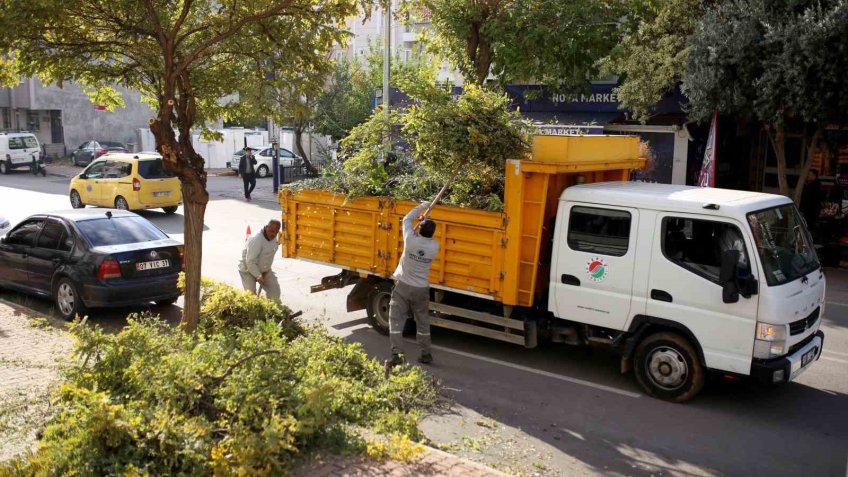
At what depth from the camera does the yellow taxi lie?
2025 cm

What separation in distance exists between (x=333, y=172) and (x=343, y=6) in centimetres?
213

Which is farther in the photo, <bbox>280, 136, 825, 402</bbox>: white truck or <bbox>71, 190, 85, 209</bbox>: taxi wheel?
<bbox>71, 190, 85, 209</bbox>: taxi wheel

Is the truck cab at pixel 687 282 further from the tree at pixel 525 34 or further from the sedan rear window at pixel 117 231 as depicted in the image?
the tree at pixel 525 34

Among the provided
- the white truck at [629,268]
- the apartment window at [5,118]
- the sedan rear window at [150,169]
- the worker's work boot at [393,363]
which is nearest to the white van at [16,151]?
the apartment window at [5,118]

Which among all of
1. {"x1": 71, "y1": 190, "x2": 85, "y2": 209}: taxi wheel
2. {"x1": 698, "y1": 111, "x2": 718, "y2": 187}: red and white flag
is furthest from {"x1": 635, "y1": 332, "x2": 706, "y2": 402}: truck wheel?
{"x1": 71, "y1": 190, "x2": 85, "y2": 209}: taxi wheel

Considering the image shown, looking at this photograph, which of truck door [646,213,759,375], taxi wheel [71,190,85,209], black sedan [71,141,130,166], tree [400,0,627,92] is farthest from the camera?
black sedan [71,141,130,166]

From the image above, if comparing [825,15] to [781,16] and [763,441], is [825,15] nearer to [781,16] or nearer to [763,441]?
[781,16]

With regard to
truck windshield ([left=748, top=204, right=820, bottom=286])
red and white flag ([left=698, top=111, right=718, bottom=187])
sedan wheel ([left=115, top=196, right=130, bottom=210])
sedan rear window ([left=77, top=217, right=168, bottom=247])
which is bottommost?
sedan wheel ([left=115, top=196, right=130, bottom=210])

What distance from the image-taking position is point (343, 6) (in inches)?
349

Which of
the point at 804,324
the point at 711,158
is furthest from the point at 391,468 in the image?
the point at 711,158

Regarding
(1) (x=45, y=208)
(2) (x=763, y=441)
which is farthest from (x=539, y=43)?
(1) (x=45, y=208)

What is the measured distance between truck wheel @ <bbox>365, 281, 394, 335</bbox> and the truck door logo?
2754 mm

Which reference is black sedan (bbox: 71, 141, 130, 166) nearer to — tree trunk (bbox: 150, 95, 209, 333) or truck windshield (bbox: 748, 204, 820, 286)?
tree trunk (bbox: 150, 95, 209, 333)

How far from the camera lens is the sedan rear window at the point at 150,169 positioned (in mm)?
20328
